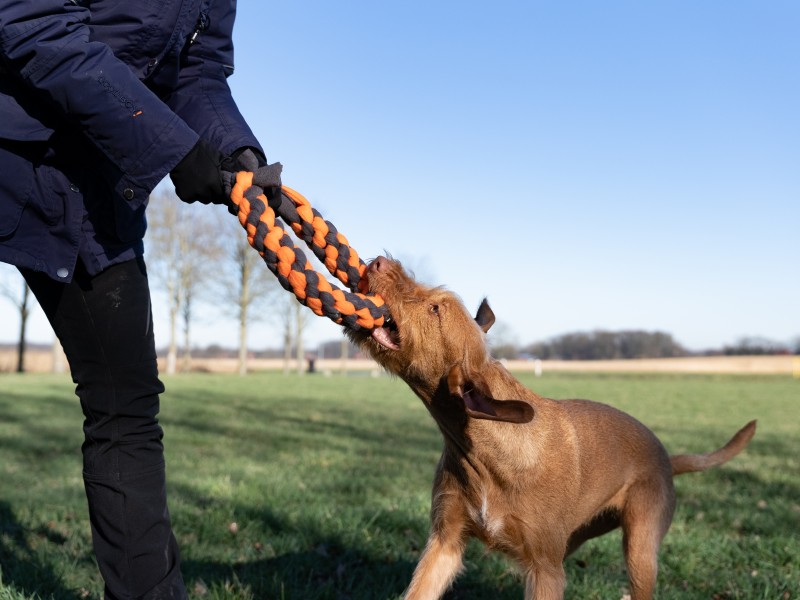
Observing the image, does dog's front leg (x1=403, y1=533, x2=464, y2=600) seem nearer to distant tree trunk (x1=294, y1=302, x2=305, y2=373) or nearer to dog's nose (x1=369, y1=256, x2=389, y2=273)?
dog's nose (x1=369, y1=256, x2=389, y2=273)

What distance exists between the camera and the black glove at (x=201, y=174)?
2.47 metres

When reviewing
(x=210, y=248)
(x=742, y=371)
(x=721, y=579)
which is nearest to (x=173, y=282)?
(x=210, y=248)

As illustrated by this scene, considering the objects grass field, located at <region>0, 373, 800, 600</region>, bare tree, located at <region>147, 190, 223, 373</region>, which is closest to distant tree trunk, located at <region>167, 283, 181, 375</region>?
bare tree, located at <region>147, 190, 223, 373</region>

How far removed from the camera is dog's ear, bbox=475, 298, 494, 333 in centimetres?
395

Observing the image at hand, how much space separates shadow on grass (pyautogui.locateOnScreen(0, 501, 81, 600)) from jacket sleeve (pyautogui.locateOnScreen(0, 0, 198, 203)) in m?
2.15

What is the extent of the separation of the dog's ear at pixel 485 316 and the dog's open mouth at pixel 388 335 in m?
0.60

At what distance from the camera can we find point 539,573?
136 inches

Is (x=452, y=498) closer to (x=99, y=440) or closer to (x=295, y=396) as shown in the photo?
(x=99, y=440)

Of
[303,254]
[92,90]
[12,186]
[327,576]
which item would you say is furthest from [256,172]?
[327,576]

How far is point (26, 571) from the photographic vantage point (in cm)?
397

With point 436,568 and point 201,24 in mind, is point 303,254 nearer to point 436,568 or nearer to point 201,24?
point 201,24

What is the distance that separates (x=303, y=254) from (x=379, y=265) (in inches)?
28.9

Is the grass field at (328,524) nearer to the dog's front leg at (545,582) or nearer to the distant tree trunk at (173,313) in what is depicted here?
the dog's front leg at (545,582)

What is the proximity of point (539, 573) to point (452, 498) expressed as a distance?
1.67ft
